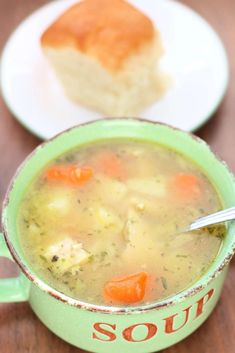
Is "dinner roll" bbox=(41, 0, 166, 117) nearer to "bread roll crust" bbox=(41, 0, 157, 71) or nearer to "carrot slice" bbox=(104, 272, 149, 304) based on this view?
"bread roll crust" bbox=(41, 0, 157, 71)

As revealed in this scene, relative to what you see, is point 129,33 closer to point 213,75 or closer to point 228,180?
point 213,75

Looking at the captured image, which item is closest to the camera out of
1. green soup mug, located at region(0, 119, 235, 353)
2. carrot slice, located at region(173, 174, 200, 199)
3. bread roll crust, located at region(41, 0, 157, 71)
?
green soup mug, located at region(0, 119, 235, 353)

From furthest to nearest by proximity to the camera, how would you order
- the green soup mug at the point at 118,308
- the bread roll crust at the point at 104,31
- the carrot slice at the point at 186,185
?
the bread roll crust at the point at 104,31, the carrot slice at the point at 186,185, the green soup mug at the point at 118,308

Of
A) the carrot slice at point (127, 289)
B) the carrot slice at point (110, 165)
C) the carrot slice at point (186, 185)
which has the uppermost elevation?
the carrot slice at point (186, 185)

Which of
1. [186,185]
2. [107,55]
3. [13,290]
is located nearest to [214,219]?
[186,185]

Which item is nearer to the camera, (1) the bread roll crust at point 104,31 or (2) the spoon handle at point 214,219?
(2) the spoon handle at point 214,219

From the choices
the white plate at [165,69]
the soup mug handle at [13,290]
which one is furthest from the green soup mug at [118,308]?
the white plate at [165,69]

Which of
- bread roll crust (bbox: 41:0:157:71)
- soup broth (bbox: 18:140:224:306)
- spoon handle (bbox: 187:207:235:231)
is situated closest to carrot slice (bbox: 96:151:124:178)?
soup broth (bbox: 18:140:224:306)

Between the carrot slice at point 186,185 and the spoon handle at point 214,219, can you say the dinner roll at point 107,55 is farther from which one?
the spoon handle at point 214,219
